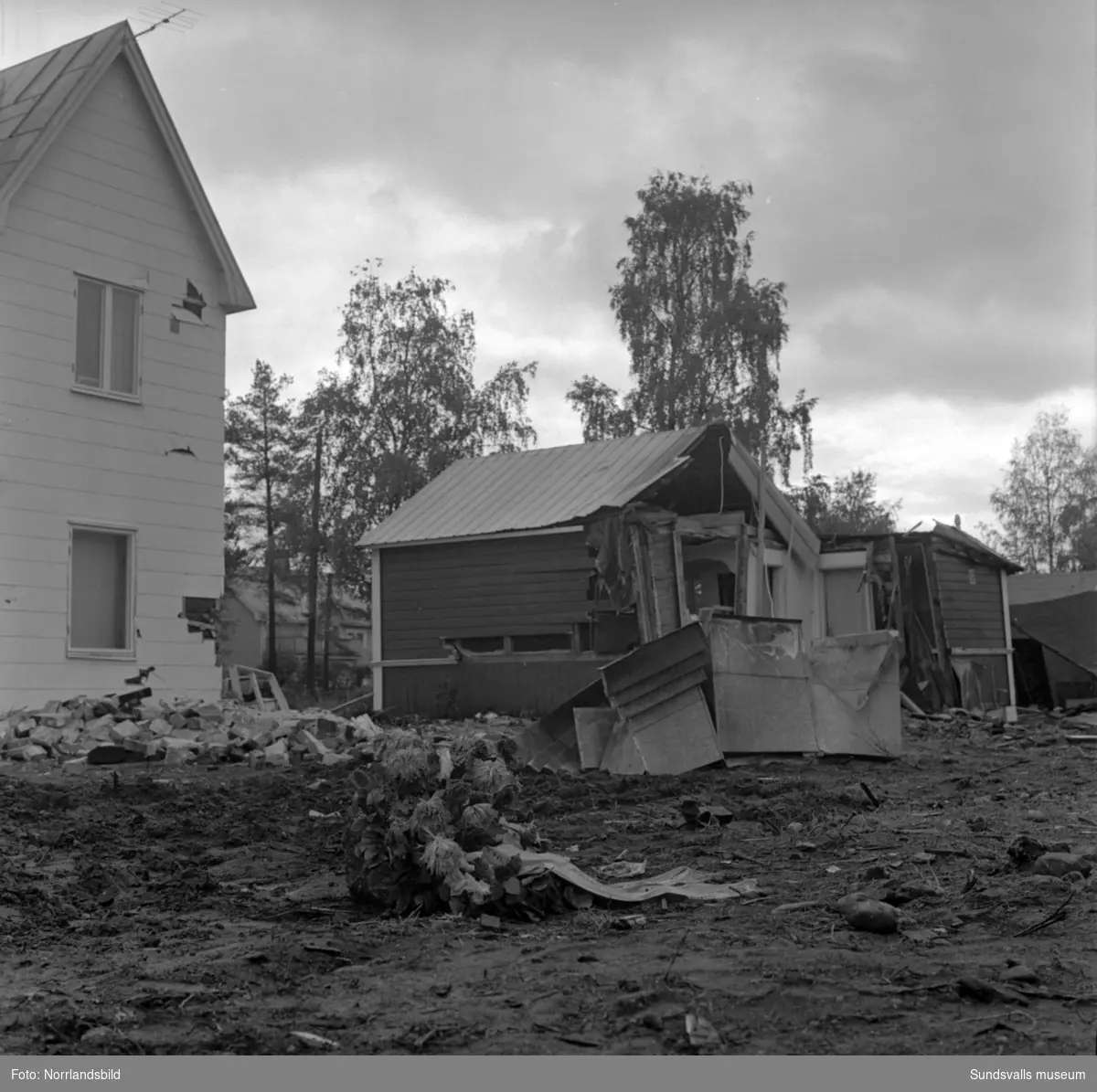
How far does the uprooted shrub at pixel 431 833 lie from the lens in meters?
5.29

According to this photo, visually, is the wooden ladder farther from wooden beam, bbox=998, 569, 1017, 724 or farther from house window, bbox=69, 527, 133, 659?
wooden beam, bbox=998, 569, 1017, 724

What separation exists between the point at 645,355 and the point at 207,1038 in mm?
34255

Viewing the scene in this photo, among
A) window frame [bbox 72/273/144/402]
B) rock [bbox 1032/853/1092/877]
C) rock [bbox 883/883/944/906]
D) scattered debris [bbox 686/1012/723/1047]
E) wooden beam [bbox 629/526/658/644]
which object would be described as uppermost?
window frame [bbox 72/273/144/402]

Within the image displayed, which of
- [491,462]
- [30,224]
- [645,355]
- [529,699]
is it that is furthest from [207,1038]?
[645,355]

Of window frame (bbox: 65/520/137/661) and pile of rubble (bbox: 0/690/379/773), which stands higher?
window frame (bbox: 65/520/137/661)

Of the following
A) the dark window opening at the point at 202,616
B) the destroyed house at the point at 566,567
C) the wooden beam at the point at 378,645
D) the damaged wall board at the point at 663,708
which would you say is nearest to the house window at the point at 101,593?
the dark window opening at the point at 202,616

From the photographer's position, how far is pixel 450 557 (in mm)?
22516

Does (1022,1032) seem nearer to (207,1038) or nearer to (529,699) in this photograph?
(207,1038)

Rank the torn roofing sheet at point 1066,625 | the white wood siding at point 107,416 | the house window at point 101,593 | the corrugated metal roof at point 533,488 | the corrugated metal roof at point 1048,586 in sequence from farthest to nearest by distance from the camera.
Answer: the corrugated metal roof at point 1048,586, the torn roofing sheet at point 1066,625, the corrugated metal roof at point 533,488, the house window at point 101,593, the white wood siding at point 107,416

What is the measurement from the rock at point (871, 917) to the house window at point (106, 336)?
1126 centimetres

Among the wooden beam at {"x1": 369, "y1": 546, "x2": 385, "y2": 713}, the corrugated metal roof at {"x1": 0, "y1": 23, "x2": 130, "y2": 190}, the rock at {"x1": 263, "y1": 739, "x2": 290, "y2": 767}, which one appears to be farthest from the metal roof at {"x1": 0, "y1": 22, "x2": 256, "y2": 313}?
the wooden beam at {"x1": 369, "y1": 546, "x2": 385, "y2": 713}

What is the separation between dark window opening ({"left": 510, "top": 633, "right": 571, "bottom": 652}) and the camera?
68.9 feet

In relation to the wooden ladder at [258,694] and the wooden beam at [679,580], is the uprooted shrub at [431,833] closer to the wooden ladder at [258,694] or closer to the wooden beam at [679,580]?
the wooden ladder at [258,694]

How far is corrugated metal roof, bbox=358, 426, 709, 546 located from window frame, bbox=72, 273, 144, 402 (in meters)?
7.51
